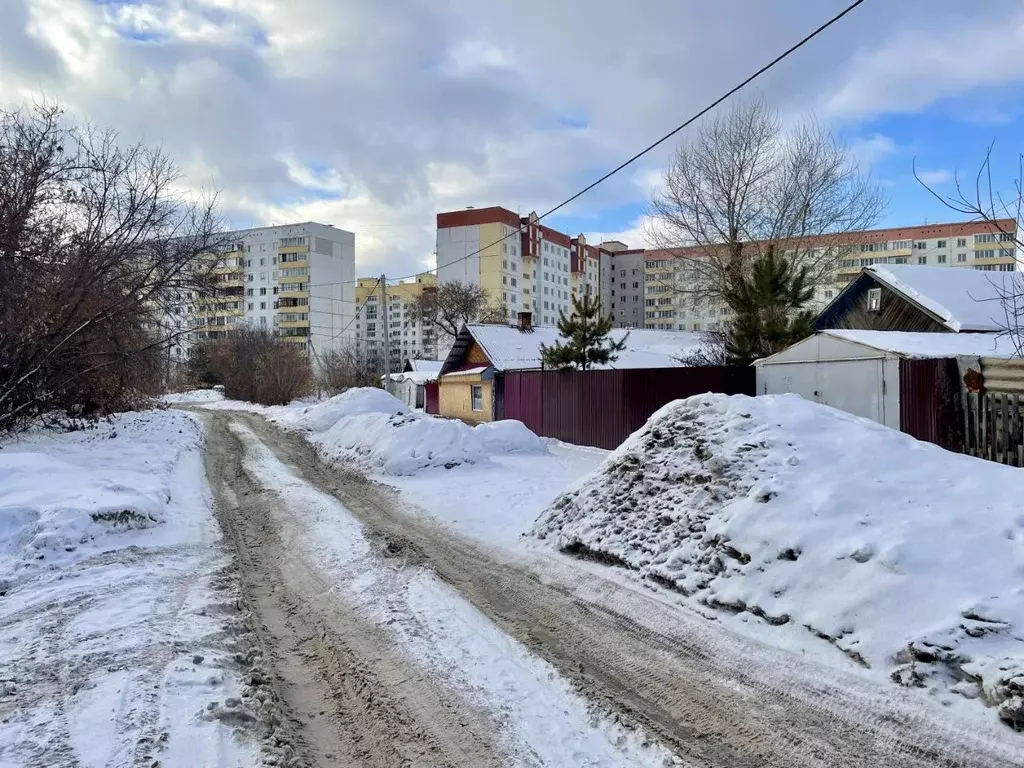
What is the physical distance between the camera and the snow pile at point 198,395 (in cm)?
4560

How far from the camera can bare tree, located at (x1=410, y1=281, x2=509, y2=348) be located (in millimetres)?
57344

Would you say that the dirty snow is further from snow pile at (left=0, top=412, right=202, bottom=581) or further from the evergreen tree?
the evergreen tree

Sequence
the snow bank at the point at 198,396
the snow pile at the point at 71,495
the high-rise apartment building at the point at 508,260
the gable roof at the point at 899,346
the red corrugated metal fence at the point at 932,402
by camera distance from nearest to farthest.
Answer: the snow pile at the point at 71,495 → the red corrugated metal fence at the point at 932,402 → the gable roof at the point at 899,346 → the snow bank at the point at 198,396 → the high-rise apartment building at the point at 508,260

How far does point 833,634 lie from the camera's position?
412cm

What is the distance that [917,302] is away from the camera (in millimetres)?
23031

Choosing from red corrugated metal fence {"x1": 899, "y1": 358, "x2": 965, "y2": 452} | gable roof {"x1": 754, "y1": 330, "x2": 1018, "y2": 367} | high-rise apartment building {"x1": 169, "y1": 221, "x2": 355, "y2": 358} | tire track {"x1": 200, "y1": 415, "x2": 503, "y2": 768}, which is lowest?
tire track {"x1": 200, "y1": 415, "x2": 503, "y2": 768}

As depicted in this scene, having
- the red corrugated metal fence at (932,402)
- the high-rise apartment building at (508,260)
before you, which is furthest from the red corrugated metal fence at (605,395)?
the high-rise apartment building at (508,260)

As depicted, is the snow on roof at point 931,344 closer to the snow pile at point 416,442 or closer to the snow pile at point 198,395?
the snow pile at point 416,442

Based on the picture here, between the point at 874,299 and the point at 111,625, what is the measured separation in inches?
1113

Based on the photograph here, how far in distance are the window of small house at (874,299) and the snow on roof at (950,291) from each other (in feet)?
2.09

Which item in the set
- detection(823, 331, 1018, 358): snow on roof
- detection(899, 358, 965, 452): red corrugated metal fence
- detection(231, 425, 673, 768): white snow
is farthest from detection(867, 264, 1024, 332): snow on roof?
detection(231, 425, 673, 768): white snow

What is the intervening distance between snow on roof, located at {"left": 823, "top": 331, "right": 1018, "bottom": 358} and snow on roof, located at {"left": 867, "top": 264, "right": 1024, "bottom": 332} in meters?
10.5

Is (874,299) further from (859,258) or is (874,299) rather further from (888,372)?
(859,258)

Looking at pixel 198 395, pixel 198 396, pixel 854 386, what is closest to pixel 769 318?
pixel 854 386
